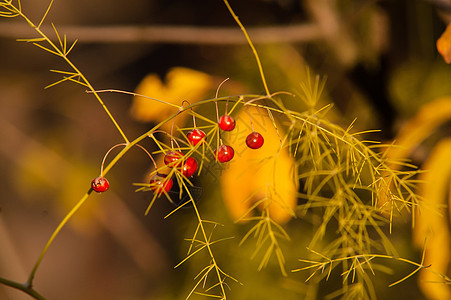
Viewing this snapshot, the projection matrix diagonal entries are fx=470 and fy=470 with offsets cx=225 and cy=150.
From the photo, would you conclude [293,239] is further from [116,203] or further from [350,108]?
[116,203]

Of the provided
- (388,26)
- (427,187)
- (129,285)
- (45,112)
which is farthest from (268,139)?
(45,112)

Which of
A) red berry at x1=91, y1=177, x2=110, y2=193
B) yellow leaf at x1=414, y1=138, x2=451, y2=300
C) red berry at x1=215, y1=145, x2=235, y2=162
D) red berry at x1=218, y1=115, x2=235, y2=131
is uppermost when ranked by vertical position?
red berry at x1=91, y1=177, x2=110, y2=193

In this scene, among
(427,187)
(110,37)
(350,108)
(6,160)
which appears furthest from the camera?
(6,160)

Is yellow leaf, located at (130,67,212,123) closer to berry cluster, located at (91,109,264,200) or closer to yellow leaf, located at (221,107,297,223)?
yellow leaf, located at (221,107,297,223)

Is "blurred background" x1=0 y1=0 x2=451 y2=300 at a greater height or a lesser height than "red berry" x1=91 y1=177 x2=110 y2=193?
lesser

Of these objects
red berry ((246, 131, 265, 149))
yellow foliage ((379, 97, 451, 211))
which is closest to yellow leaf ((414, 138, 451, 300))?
yellow foliage ((379, 97, 451, 211))

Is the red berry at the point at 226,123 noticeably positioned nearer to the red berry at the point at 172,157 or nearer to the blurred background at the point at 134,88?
the red berry at the point at 172,157

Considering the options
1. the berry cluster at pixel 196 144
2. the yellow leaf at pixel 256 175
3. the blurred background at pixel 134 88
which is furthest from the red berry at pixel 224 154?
the blurred background at pixel 134 88
